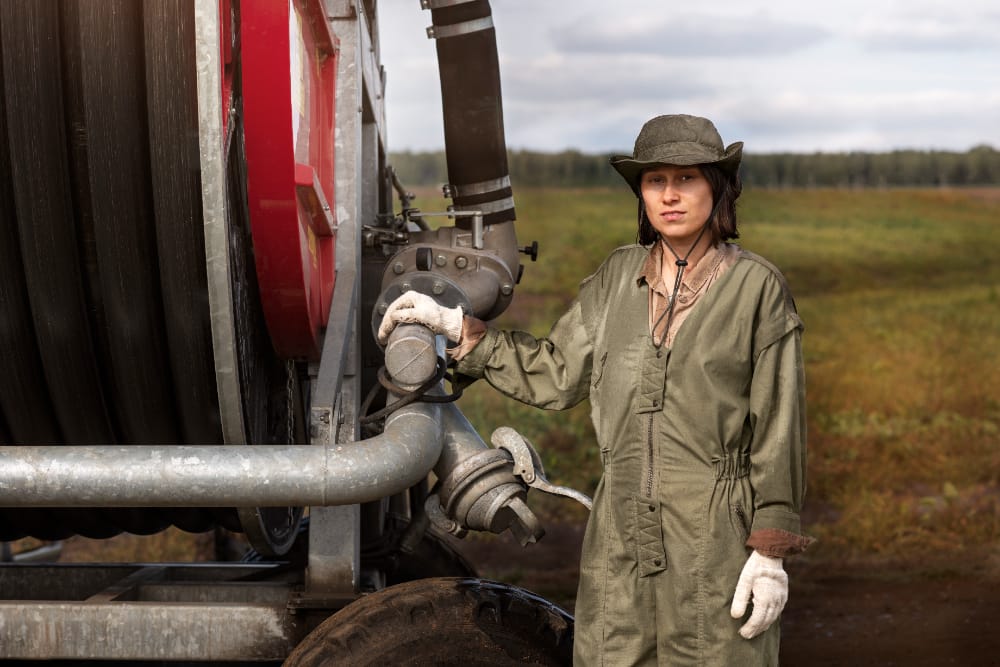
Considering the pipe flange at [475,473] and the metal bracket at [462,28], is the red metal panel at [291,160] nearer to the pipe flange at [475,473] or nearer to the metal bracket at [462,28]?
the metal bracket at [462,28]

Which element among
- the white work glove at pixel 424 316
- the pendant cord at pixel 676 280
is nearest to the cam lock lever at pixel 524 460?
the white work glove at pixel 424 316

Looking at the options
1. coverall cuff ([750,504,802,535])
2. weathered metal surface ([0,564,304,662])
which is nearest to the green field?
coverall cuff ([750,504,802,535])

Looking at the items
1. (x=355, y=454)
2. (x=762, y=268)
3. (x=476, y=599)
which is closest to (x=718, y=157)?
(x=762, y=268)

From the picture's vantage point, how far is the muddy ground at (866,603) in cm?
564

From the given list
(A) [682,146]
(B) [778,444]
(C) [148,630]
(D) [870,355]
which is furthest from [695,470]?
(D) [870,355]

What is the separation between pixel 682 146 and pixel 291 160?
2.84 ft

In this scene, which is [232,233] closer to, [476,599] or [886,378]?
[476,599]

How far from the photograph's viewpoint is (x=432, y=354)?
2947mm

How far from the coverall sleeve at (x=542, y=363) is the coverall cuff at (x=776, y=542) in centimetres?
55

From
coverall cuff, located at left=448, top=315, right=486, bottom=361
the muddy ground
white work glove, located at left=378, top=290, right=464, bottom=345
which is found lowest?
the muddy ground

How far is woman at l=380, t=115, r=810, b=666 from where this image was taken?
2676 mm

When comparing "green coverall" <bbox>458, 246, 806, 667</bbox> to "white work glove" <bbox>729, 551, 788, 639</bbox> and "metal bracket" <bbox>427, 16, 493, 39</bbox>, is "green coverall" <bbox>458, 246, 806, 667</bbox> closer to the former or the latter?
"white work glove" <bbox>729, 551, 788, 639</bbox>

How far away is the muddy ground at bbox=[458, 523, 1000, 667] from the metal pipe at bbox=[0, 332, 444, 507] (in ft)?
10.9

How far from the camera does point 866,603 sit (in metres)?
6.42
